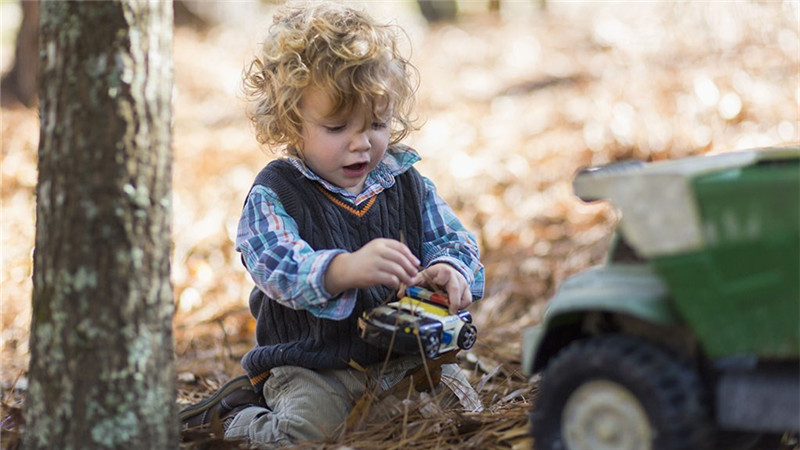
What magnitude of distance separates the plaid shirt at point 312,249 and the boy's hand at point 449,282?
0.32 feet

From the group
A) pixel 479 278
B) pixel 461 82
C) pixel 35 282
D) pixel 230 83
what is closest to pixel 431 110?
pixel 461 82

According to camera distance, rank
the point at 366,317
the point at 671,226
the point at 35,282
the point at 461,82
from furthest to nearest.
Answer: the point at 461,82 → the point at 366,317 → the point at 35,282 → the point at 671,226

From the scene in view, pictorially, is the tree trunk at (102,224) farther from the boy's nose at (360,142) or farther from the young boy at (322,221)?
the boy's nose at (360,142)

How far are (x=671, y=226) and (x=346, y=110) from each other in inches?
51.2

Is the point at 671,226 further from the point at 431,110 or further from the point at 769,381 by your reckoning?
the point at 431,110

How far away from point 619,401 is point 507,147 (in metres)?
5.32

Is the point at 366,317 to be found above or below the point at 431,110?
below

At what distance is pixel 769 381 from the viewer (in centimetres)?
177

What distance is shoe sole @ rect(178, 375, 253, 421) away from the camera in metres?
3.04

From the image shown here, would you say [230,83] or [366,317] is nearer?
[366,317]

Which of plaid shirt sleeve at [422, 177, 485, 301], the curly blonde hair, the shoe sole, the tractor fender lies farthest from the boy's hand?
the shoe sole

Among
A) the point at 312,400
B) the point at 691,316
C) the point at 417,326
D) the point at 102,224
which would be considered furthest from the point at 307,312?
the point at 691,316

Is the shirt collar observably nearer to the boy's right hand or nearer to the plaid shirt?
the plaid shirt

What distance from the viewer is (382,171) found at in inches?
120
